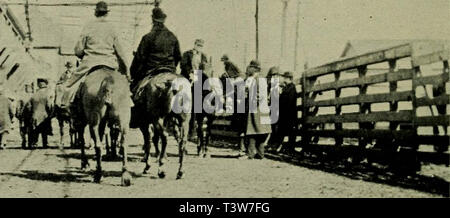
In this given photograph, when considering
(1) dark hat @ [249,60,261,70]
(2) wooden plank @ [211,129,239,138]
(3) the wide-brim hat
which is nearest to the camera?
(1) dark hat @ [249,60,261,70]

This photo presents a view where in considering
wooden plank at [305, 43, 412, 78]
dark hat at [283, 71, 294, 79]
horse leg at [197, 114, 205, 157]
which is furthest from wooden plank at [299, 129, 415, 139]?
horse leg at [197, 114, 205, 157]

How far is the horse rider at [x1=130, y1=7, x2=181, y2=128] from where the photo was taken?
9758mm

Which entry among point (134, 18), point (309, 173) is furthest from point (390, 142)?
point (134, 18)

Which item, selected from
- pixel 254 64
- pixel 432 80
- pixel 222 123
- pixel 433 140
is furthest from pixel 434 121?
pixel 222 123

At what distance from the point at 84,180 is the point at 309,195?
346cm

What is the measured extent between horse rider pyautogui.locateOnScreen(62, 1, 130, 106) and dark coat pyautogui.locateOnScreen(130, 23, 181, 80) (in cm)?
66

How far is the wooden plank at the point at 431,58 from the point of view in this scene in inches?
311

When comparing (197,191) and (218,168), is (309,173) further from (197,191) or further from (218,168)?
(197,191)

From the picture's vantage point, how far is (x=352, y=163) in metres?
10.9

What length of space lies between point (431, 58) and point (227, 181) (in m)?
3.22

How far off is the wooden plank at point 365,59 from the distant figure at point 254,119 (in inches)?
49.8

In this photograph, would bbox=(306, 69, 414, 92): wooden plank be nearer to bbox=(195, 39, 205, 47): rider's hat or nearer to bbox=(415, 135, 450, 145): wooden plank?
bbox=(415, 135, 450, 145): wooden plank

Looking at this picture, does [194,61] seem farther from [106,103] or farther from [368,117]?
[106,103]

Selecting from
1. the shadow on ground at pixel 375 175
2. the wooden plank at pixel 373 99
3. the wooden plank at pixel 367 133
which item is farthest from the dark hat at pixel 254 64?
the shadow on ground at pixel 375 175
